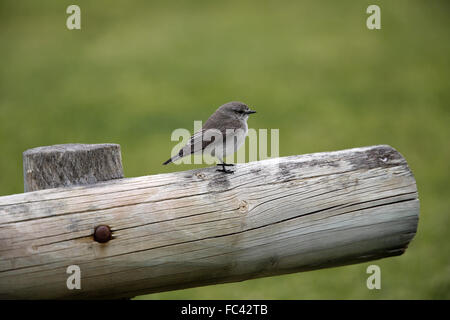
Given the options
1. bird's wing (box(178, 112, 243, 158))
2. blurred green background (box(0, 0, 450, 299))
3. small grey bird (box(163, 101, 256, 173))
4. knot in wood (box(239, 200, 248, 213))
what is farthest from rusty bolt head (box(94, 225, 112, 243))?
blurred green background (box(0, 0, 450, 299))

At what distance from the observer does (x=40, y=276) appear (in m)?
2.61

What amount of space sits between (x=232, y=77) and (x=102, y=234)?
10163 mm

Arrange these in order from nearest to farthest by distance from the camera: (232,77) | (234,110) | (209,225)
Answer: (209,225) < (234,110) < (232,77)

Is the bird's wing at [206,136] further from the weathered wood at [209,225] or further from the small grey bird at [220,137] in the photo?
the weathered wood at [209,225]

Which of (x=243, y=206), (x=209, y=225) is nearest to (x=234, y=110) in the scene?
(x=243, y=206)

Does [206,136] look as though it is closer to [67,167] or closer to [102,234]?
[67,167]

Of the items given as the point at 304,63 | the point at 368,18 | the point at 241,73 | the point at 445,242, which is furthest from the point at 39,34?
the point at 445,242

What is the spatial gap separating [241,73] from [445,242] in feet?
21.5

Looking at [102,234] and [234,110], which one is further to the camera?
[234,110]

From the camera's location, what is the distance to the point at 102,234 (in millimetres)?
2729

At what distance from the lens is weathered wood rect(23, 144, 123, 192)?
10.1 feet

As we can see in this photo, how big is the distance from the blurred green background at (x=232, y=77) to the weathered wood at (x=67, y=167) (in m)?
5.93

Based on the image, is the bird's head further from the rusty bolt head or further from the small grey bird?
the rusty bolt head

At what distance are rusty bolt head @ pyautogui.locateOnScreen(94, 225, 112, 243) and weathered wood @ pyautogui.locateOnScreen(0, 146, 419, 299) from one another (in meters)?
0.03
